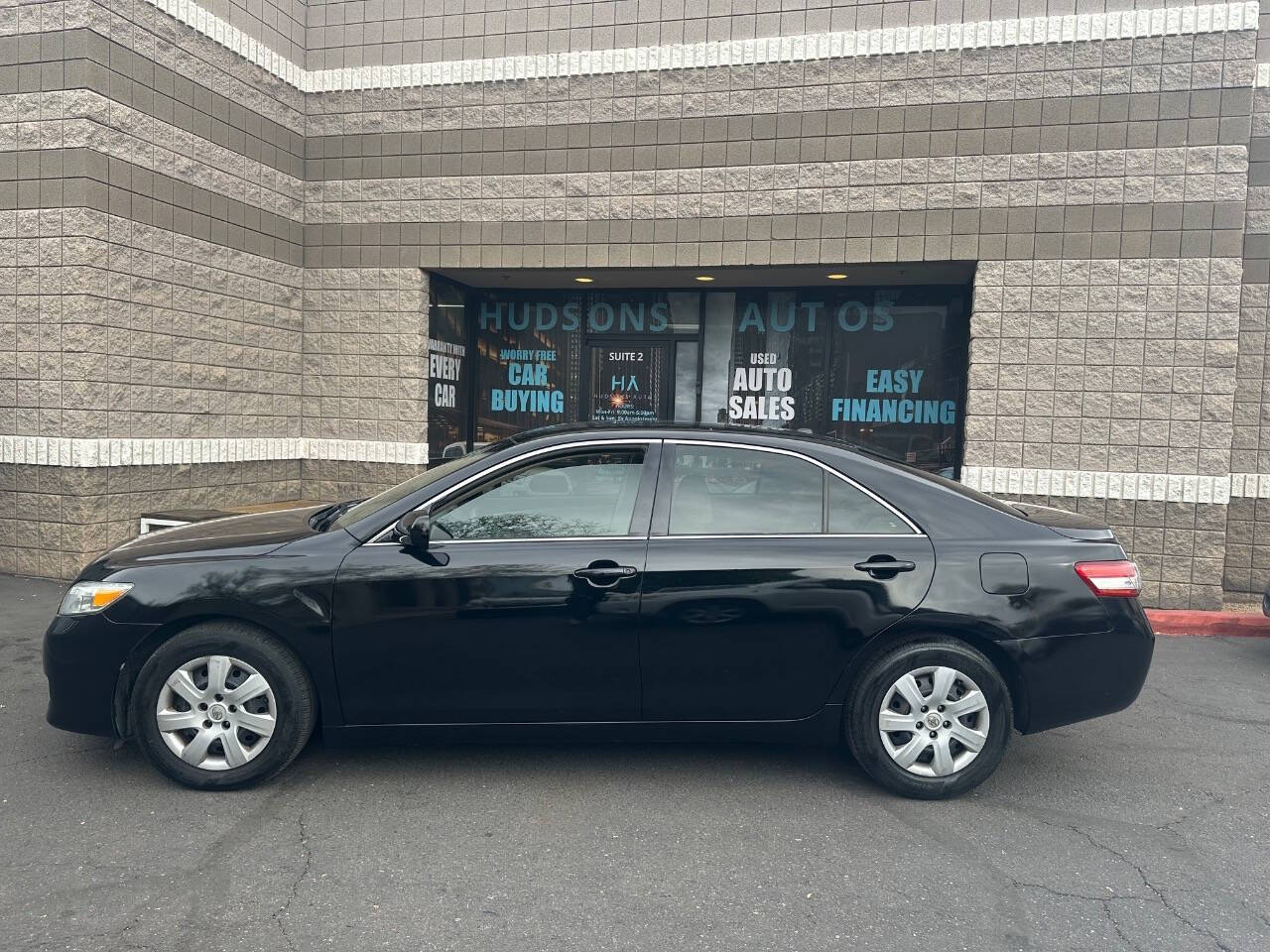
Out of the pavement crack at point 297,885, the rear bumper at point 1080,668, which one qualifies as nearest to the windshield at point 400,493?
the pavement crack at point 297,885

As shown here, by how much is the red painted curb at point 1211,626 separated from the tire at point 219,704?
6.59 meters

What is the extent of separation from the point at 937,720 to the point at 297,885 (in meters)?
2.61

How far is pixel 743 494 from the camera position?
429cm

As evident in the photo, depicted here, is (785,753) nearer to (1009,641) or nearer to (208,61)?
(1009,641)

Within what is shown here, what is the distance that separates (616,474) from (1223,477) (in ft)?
20.9

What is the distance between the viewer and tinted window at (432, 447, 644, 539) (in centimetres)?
417

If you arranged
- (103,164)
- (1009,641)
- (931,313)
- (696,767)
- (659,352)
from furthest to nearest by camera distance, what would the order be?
(659,352)
(931,313)
(103,164)
(696,767)
(1009,641)

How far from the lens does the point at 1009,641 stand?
4.07 m

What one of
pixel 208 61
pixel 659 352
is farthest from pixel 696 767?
pixel 208 61

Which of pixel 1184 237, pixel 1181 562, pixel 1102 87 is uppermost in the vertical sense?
pixel 1102 87

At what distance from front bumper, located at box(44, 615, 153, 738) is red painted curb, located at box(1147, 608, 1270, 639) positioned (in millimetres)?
7188

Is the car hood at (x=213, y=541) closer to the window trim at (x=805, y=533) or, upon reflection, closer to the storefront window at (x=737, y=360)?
the window trim at (x=805, y=533)

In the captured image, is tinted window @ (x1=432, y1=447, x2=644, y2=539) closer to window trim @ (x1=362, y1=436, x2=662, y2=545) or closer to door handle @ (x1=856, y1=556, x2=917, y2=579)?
window trim @ (x1=362, y1=436, x2=662, y2=545)

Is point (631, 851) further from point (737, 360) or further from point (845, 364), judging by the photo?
point (737, 360)
